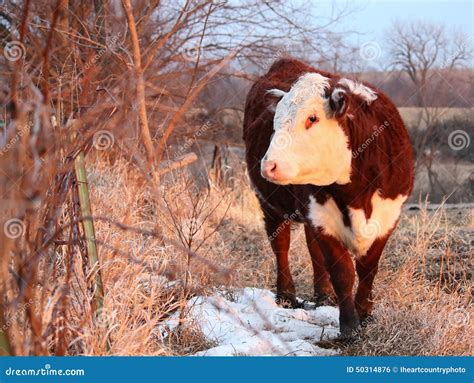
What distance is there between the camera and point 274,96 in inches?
189

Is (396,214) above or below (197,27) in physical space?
below

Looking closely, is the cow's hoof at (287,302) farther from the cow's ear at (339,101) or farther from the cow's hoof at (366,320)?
the cow's ear at (339,101)

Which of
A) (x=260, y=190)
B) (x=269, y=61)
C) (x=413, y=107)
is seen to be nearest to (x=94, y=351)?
(x=260, y=190)

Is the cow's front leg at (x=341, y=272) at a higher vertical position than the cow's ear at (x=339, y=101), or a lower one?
lower

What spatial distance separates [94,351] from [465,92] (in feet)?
34.7

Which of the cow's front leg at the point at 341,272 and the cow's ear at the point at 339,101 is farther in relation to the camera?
the cow's front leg at the point at 341,272

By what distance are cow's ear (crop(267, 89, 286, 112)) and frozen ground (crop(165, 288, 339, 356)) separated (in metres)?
1.32

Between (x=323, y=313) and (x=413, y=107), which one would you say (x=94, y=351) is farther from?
(x=413, y=107)

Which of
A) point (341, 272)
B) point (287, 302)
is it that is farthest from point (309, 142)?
point (287, 302)

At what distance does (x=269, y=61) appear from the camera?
8.98m

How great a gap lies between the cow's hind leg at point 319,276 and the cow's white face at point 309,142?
50.0 inches

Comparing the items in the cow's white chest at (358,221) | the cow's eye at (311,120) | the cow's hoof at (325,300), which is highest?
the cow's eye at (311,120)

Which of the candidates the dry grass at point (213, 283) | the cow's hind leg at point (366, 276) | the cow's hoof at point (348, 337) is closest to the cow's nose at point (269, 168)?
the dry grass at point (213, 283)

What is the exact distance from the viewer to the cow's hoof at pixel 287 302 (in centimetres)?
539
